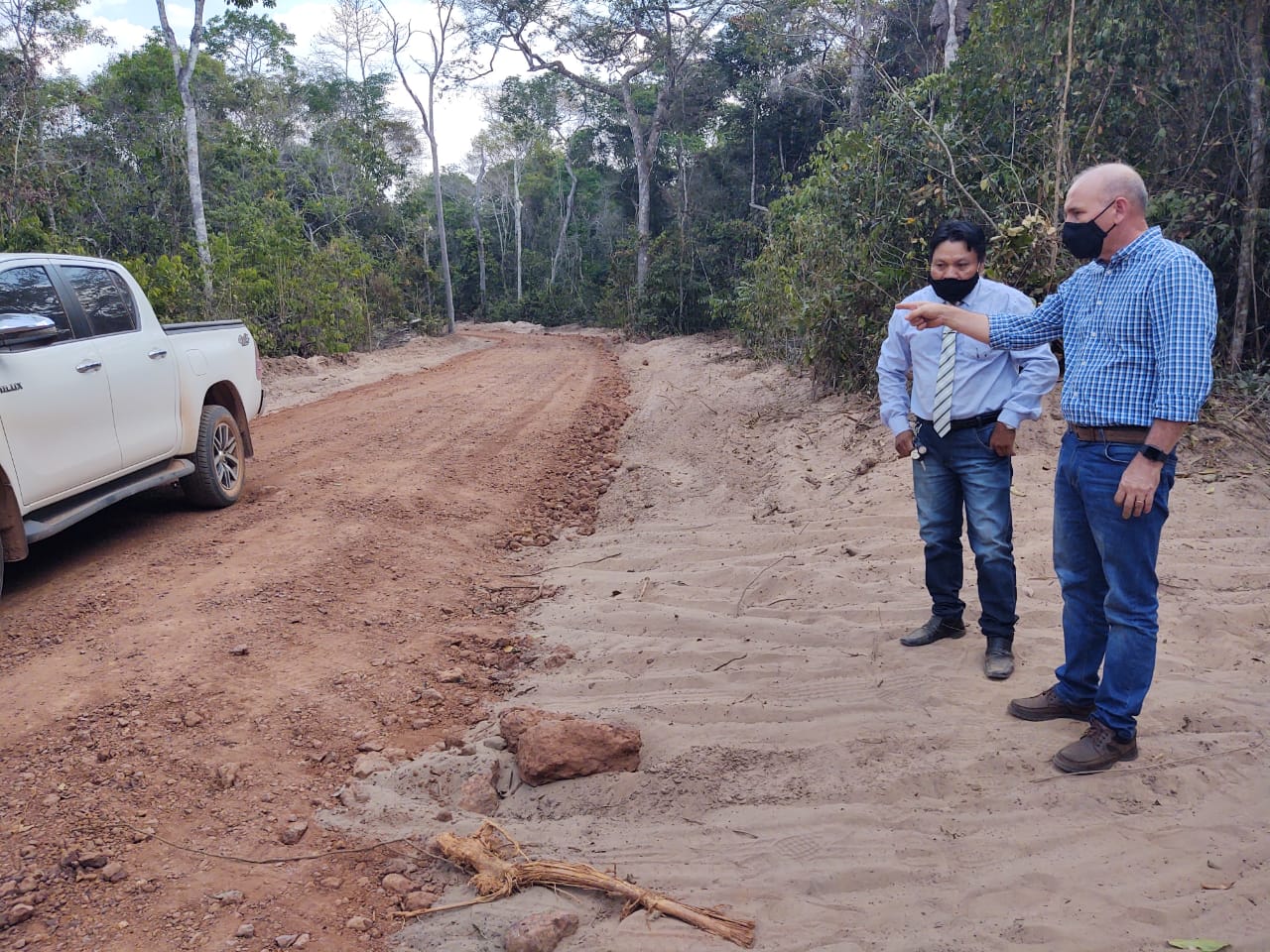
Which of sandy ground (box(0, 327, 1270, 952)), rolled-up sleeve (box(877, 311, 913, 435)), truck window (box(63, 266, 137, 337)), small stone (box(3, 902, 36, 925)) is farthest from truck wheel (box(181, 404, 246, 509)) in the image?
rolled-up sleeve (box(877, 311, 913, 435))

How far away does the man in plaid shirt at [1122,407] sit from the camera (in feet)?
9.53

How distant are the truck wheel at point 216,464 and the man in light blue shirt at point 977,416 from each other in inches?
191

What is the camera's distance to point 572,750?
11.1 feet

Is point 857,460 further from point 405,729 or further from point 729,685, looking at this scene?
point 405,729

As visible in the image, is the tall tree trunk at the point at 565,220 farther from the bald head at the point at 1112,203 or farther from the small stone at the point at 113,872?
the small stone at the point at 113,872

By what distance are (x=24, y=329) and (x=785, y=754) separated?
415cm

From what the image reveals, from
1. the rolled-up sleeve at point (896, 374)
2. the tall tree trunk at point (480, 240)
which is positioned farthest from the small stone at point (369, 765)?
the tall tree trunk at point (480, 240)

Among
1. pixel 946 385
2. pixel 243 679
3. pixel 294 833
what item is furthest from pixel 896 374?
pixel 243 679

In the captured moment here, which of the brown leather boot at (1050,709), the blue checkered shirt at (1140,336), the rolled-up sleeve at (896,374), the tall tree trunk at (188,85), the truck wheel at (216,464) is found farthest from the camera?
the tall tree trunk at (188,85)

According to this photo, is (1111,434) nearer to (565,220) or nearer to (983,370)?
(983,370)

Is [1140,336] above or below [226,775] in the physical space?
above

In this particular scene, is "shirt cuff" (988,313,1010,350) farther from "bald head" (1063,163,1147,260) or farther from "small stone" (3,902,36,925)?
"small stone" (3,902,36,925)

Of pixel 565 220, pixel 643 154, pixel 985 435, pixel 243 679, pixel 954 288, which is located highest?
pixel 643 154

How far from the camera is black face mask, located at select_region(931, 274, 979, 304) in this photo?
3877mm
